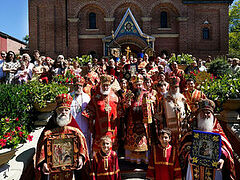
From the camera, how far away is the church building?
69.3 feet

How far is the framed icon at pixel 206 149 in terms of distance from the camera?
3.17 metres

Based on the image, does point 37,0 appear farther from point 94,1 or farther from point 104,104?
point 104,104

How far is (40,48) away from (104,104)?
1876 cm

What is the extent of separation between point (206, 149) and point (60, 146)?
225cm

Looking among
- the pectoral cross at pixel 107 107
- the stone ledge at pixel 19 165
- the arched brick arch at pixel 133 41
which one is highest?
the arched brick arch at pixel 133 41

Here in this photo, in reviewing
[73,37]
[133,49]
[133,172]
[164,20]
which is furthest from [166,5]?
[133,172]

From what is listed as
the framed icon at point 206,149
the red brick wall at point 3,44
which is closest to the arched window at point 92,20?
the red brick wall at point 3,44

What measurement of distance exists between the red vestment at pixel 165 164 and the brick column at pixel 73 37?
1867 centimetres

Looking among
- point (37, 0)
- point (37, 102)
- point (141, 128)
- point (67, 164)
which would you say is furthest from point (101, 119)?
point (37, 0)

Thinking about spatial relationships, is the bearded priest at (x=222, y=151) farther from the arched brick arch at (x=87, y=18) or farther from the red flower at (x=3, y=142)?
the arched brick arch at (x=87, y=18)

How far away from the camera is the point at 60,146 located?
11.3 feet

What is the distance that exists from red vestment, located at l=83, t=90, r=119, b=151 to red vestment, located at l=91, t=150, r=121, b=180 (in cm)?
92

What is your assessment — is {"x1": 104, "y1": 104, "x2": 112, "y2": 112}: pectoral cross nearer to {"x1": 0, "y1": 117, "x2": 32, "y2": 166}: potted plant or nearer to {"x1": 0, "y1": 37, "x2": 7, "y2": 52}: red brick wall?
{"x1": 0, "y1": 117, "x2": 32, "y2": 166}: potted plant

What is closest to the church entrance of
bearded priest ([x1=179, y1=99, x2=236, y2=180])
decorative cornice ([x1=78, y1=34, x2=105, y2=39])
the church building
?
the church building
